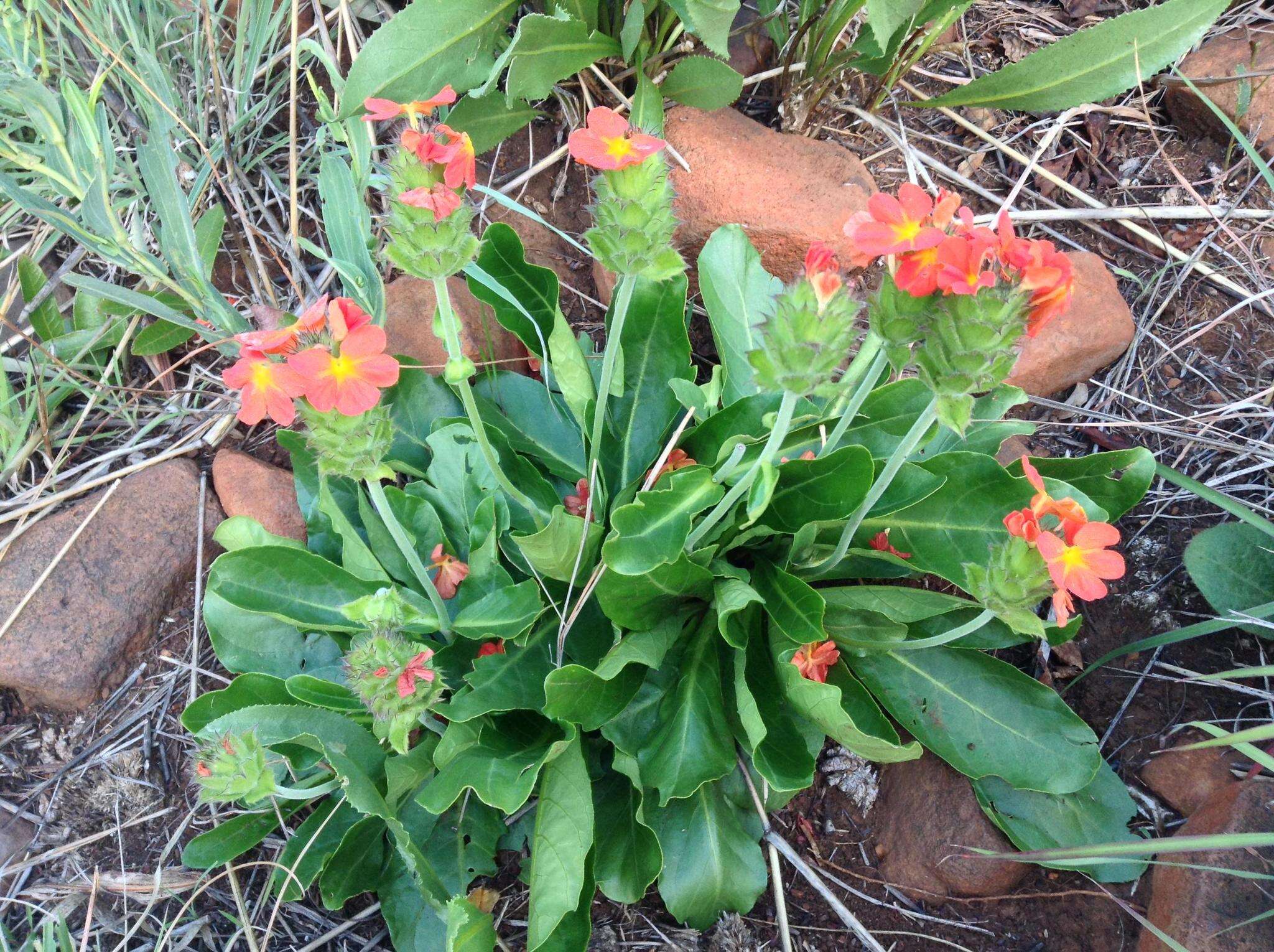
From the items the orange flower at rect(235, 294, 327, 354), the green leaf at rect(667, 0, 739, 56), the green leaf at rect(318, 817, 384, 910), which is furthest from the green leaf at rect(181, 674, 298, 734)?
the green leaf at rect(667, 0, 739, 56)

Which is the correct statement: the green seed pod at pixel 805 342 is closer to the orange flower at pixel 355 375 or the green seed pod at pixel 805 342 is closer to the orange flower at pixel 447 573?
the orange flower at pixel 355 375

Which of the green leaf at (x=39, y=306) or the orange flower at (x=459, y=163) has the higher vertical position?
the orange flower at (x=459, y=163)

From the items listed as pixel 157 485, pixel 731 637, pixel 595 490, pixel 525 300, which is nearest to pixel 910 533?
pixel 731 637

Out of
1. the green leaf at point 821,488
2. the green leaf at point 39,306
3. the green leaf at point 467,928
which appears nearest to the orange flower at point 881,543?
the green leaf at point 821,488

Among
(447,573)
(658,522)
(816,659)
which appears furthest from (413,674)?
(816,659)

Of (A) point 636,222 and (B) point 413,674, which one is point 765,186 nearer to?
(A) point 636,222
